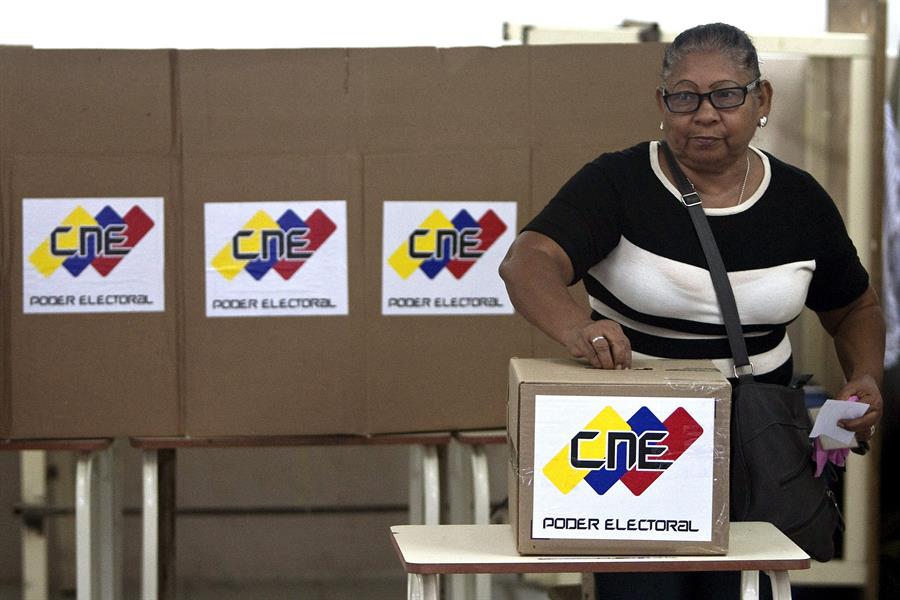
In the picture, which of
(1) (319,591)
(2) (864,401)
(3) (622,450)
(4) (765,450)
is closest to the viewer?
(3) (622,450)

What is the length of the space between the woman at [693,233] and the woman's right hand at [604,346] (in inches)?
4.7

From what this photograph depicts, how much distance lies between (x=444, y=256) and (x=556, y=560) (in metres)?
1.22

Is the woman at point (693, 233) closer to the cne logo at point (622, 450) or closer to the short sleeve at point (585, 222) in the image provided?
the short sleeve at point (585, 222)

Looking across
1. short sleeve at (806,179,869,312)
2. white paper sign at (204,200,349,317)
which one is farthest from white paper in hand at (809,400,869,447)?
white paper sign at (204,200,349,317)

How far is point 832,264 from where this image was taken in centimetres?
201

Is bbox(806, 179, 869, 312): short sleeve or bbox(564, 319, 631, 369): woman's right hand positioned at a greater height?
bbox(806, 179, 869, 312): short sleeve

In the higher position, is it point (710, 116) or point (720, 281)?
point (710, 116)

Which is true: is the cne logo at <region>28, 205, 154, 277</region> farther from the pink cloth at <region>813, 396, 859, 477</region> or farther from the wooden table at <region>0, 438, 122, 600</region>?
the pink cloth at <region>813, 396, 859, 477</region>

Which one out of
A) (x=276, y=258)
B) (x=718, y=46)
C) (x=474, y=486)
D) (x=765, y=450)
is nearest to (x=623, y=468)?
(x=765, y=450)

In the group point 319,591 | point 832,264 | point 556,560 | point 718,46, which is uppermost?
point 718,46

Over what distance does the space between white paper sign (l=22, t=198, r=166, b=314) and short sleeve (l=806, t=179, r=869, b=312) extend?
1380mm

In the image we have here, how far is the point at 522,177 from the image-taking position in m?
2.77

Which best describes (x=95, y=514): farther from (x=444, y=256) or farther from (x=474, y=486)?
(x=444, y=256)

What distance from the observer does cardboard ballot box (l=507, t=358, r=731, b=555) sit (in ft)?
5.27
